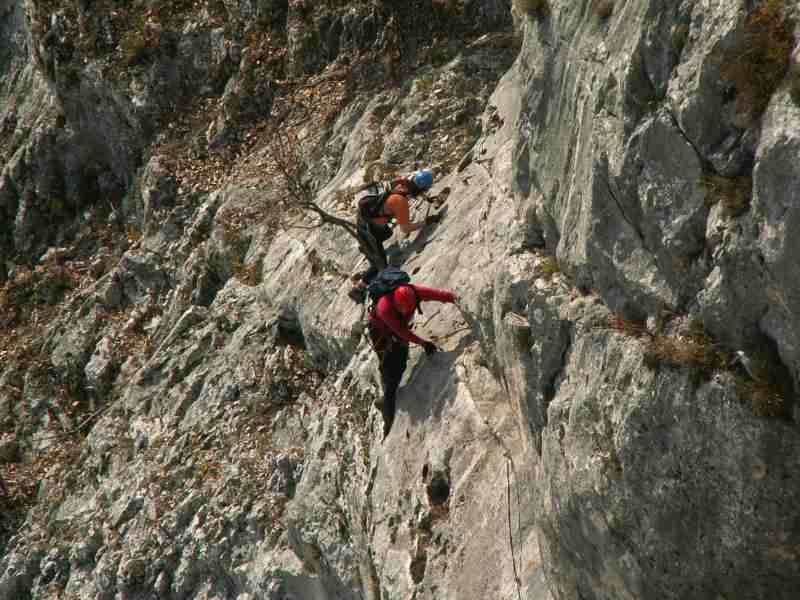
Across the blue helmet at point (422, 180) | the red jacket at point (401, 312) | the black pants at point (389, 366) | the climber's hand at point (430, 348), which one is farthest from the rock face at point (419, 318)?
the blue helmet at point (422, 180)

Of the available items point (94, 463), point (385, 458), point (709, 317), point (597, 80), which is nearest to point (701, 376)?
point (709, 317)

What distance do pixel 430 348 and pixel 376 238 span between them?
375cm

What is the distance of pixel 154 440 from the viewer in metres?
19.9

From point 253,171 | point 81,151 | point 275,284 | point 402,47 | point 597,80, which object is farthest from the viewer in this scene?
point 81,151

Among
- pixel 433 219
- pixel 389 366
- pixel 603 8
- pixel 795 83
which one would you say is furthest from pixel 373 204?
pixel 795 83

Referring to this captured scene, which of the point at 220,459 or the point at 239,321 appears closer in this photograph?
the point at 220,459

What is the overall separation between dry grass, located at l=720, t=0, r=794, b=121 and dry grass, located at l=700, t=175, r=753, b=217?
1.41 feet

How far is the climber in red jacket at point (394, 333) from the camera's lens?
11.8m

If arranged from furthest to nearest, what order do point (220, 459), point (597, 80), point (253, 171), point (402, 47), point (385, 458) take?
point (253, 171), point (402, 47), point (220, 459), point (385, 458), point (597, 80)

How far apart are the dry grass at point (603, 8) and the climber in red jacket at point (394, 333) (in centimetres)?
451

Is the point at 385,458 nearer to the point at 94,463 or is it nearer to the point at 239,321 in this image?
the point at 239,321

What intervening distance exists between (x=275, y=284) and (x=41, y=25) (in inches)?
702

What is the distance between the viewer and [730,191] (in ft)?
20.4

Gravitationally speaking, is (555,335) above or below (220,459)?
above
